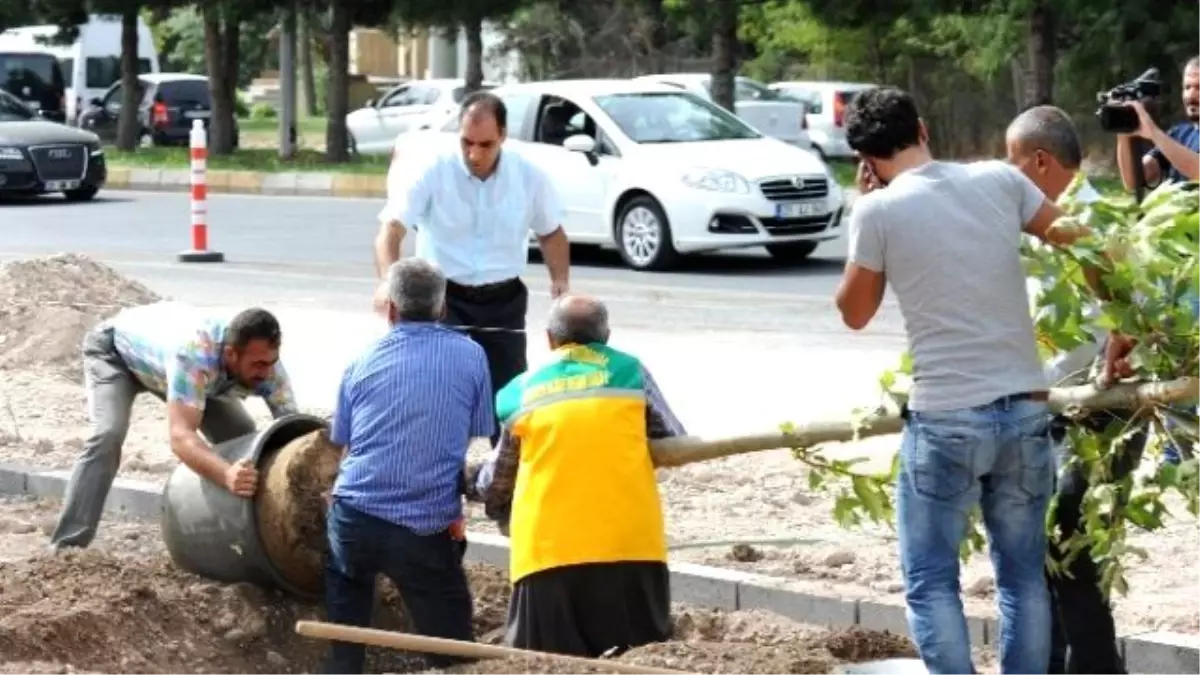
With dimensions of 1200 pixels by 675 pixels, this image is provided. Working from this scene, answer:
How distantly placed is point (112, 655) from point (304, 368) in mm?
5630

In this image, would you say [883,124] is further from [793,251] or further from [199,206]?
[199,206]

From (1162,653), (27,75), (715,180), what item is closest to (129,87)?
(27,75)

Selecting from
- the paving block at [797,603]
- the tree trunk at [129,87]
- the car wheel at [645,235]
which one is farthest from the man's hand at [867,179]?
the tree trunk at [129,87]

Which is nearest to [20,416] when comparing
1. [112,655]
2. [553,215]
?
[553,215]

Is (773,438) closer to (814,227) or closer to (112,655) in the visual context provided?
(112,655)

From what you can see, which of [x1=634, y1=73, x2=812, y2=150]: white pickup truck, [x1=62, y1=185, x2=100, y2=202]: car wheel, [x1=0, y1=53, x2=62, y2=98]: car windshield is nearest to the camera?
[x1=62, y1=185, x2=100, y2=202]: car wheel

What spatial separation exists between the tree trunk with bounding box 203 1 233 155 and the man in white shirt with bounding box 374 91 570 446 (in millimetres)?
26728

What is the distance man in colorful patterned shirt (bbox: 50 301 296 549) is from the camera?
→ 7840mm

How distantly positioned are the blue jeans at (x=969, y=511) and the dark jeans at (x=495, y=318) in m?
3.32

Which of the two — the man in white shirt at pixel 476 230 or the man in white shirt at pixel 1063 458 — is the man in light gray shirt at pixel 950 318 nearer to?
the man in white shirt at pixel 1063 458

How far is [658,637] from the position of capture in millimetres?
6965

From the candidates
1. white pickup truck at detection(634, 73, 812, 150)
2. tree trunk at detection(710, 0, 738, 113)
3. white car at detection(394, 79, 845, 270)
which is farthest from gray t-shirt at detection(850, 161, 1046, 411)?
white pickup truck at detection(634, 73, 812, 150)

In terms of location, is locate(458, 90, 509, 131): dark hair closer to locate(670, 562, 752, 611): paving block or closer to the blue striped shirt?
locate(670, 562, 752, 611): paving block

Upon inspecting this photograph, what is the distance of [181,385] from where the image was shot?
7898 millimetres
